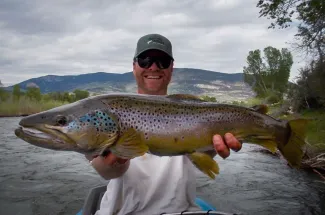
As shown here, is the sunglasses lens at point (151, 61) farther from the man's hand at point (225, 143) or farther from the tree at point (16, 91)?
the tree at point (16, 91)

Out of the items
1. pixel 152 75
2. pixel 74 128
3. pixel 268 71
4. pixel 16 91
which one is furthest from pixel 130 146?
pixel 268 71

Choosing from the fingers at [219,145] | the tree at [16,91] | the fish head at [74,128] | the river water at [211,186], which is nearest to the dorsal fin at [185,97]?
the fingers at [219,145]

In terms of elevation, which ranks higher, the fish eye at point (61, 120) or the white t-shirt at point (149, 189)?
the fish eye at point (61, 120)

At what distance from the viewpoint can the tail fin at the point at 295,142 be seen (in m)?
3.12

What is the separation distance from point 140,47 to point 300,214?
7.48 meters

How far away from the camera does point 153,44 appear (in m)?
3.88

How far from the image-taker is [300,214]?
28.9 ft

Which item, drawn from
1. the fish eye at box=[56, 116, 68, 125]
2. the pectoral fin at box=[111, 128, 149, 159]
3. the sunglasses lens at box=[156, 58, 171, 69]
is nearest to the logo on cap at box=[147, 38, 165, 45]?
the sunglasses lens at box=[156, 58, 171, 69]

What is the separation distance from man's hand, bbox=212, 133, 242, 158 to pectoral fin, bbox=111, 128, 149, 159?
2.23ft

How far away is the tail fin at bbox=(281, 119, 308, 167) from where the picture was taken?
3.12 meters

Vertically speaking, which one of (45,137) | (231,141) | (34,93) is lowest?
(34,93)

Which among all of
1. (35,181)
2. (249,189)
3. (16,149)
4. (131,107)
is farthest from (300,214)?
(16,149)

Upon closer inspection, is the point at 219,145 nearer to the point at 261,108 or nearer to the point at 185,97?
the point at 185,97

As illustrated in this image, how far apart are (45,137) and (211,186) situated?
31.1 ft
